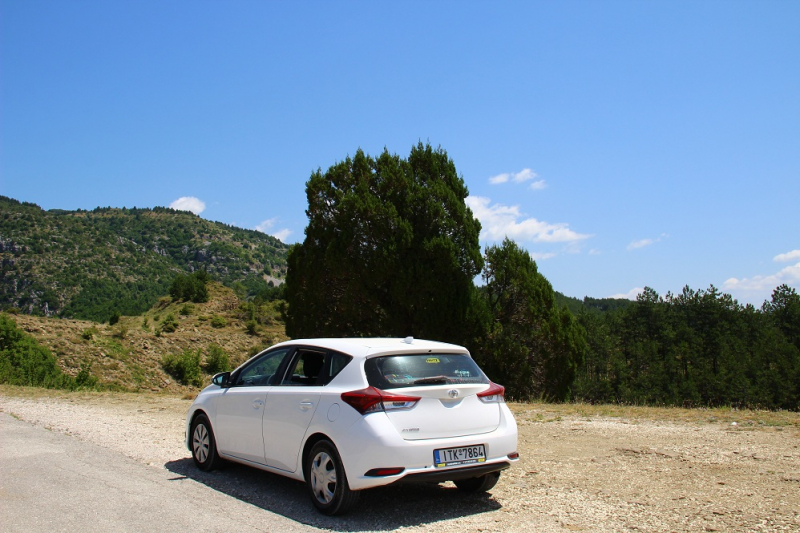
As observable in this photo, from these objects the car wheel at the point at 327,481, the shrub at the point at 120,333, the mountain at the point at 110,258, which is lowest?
the car wheel at the point at 327,481

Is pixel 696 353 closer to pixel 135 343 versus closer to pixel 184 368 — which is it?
pixel 184 368

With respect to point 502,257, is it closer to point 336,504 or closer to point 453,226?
point 453,226

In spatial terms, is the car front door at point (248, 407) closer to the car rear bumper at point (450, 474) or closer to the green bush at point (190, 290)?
the car rear bumper at point (450, 474)

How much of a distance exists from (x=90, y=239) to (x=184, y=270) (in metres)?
18.2

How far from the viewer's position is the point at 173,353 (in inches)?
1804

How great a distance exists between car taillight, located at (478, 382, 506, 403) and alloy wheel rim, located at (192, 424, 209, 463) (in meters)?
3.61

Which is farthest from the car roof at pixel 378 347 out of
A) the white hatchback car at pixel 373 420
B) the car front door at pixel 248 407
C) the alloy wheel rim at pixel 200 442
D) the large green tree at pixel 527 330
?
the large green tree at pixel 527 330

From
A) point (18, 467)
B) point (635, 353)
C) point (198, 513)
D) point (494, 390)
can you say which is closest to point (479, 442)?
point (494, 390)

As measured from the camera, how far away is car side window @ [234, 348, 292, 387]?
672 centimetres

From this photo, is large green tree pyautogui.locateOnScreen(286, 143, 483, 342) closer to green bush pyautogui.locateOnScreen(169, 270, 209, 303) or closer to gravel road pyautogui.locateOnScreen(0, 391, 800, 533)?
gravel road pyautogui.locateOnScreen(0, 391, 800, 533)

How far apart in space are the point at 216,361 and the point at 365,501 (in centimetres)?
4252

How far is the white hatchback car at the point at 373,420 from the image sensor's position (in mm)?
5164

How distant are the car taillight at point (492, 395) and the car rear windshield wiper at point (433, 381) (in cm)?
39

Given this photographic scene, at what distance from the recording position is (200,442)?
7.51 meters
